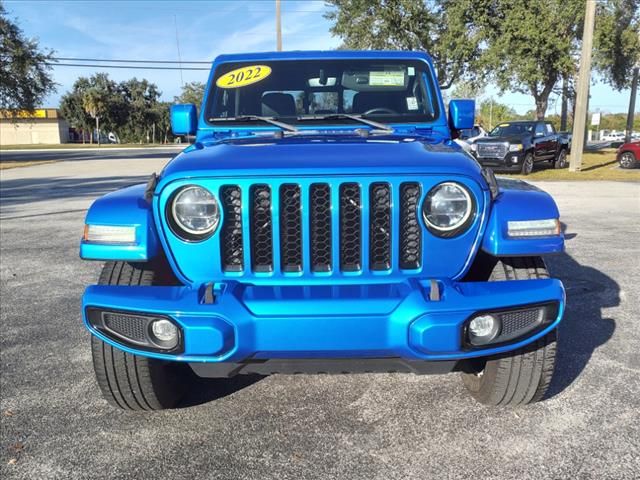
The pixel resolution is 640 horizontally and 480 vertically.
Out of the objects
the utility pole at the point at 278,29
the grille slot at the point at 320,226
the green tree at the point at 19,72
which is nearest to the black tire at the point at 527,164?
the utility pole at the point at 278,29

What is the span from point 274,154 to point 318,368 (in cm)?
99

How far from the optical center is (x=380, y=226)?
7.63ft

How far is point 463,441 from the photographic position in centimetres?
256

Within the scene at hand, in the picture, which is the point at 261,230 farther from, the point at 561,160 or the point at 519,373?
the point at 561,160

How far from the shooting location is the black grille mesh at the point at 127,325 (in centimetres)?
224

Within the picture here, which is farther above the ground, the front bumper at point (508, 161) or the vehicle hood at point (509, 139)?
the vehicle hood at point (509, 139)

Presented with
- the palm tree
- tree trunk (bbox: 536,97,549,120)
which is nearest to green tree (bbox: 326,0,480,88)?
tree trunk (bbox: 536,97,549,120)

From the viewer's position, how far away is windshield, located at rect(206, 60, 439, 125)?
3588 millimetres

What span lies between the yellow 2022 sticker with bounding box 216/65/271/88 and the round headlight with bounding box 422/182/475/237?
1.85 meters

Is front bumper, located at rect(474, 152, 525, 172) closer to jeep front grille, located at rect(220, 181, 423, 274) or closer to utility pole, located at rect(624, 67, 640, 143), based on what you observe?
utility pole, located at rect(624, 67, 640, 143)

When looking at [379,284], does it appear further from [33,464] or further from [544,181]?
[544,181]

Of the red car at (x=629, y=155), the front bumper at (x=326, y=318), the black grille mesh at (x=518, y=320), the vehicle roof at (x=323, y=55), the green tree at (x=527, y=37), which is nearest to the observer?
the front bumper at (x=326, y=318)

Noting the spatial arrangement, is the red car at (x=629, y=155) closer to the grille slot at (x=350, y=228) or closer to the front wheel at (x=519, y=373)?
the front wheel at (x=519, y=373)

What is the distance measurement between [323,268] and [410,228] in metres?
0.42
